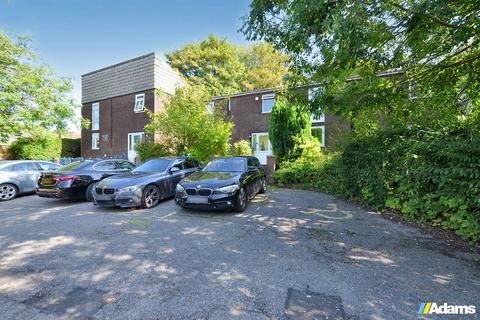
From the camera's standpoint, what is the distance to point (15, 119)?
13305 mm

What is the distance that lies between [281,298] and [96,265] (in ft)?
8.90

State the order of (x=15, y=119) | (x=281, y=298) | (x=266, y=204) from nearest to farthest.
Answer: (x=281, y=298) → (x=266, y=204) → (x=15, y=119)

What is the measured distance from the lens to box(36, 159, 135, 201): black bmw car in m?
7.67

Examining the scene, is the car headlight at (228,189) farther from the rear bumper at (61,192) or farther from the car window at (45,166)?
the car window at (45,166)

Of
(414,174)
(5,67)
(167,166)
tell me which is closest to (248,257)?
(414,174)

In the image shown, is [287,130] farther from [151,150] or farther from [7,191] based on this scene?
[7,191]

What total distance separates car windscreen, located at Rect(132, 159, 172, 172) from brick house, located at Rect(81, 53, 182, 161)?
11112mm

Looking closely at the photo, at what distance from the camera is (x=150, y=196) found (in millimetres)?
7215

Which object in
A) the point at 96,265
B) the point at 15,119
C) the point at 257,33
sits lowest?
the point at 96,265

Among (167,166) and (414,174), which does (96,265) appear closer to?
(167,166)

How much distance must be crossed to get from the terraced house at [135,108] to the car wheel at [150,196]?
10.3m

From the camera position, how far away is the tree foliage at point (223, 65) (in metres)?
29.2

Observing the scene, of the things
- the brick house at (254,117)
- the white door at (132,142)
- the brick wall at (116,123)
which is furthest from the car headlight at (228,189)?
the white door at (132,142)

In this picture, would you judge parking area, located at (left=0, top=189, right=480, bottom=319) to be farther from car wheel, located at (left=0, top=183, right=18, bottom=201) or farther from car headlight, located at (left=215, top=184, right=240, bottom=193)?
car wheel, located at (left=0, top=183, right=18, bottom=201)
